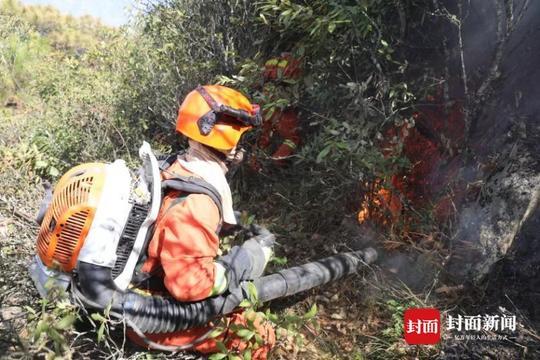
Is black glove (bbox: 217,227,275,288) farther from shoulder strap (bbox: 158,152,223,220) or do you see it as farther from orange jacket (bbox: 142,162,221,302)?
shoulder strap (bbox: 158,152,223,220)

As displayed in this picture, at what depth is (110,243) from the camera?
203cm

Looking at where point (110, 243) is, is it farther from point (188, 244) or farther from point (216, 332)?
point (216, 332)

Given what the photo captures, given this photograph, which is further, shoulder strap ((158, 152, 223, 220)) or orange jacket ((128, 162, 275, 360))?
shoulder strap ((158, 152, 223, 220))

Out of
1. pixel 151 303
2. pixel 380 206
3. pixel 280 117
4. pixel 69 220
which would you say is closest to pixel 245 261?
pixel 151 303

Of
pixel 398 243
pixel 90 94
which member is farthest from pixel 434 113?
pixel 90 94

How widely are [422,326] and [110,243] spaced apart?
2.12 meters

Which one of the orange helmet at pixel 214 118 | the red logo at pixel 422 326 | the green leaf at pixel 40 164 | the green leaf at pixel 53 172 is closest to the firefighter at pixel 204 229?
the orange helmet at pixel 214 118

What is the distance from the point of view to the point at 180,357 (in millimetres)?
2500

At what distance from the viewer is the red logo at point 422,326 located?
9.13ft

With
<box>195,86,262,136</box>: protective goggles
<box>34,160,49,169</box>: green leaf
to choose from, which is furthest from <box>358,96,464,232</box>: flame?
<box>34,160,49,169</box>: green leaf

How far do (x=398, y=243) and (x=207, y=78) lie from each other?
281cm

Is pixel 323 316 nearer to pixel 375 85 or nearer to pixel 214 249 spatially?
pixel 214 249

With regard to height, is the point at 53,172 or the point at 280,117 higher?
the point at 280,117

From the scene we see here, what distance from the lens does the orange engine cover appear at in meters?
2.02
